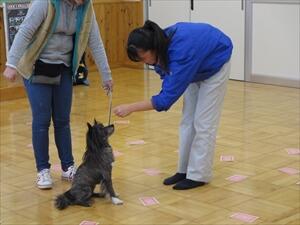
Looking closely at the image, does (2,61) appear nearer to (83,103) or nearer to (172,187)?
(83,103)

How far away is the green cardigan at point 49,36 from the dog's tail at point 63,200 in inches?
26.1

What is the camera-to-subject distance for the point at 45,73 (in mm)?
3406

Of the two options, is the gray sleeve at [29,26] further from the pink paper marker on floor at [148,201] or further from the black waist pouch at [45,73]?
the pink paper marker on floor at [148,201]

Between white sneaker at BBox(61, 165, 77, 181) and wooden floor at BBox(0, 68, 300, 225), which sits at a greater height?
white sneaker at BBox(61, 165, 77, 181)

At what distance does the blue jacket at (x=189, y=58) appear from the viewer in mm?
3131

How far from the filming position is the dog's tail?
3.31m

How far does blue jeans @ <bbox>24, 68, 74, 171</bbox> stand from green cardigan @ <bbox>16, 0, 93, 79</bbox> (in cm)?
10

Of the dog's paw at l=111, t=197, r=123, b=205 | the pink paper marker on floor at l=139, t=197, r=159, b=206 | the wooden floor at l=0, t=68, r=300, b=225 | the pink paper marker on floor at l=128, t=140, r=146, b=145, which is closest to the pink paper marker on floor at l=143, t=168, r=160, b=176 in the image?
the wooden floor at l=0, t=68, r=300, b=225

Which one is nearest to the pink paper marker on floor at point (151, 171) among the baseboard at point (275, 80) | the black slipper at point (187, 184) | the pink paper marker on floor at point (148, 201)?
the black slipper at point (187, 184)

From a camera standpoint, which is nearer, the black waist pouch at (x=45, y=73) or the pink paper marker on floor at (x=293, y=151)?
the black waist pouch at (x=45, y=73)

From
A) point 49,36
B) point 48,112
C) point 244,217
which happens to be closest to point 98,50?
point 49,36

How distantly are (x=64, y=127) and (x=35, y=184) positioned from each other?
386mm

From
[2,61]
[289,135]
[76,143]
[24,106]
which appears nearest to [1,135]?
[76,143]

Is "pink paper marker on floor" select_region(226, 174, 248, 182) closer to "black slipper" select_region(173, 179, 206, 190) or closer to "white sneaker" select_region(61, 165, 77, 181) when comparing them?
"black slipper" select_region(173, 179, 206, 190)
